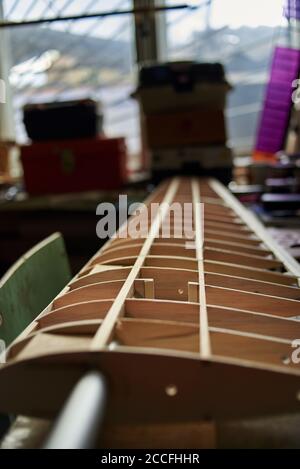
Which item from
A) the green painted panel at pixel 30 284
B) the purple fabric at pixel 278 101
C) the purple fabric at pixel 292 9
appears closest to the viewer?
the green painted panel at pixel 30 284

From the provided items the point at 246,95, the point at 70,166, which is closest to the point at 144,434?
the point at 70,166

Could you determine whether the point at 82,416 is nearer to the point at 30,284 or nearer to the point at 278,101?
the point at 30,284

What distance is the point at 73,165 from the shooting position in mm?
3668

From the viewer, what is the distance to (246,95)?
4578 mm

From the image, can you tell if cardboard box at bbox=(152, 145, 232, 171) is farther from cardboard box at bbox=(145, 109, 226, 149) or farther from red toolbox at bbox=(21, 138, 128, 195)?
red toolbox at bbox=(21, 138, 128, 195)

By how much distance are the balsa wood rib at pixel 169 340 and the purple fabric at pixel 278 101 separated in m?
2.74

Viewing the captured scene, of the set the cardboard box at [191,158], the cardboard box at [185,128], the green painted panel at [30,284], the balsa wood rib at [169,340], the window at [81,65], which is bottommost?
the green painted panel at [30,284]

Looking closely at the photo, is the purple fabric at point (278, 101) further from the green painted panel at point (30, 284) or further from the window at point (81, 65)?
the green painted panel at point (30, 284)

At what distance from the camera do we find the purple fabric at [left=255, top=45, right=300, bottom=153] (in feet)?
12.4

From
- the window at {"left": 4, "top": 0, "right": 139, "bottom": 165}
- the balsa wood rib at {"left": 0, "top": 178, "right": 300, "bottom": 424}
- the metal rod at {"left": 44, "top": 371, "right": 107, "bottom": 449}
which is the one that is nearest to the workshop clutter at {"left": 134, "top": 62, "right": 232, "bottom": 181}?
the window at {"left": 4, "top": 0, "right": 139, "bottom": 165}

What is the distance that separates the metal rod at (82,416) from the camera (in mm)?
496

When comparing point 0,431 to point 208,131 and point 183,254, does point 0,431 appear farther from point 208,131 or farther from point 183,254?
point 208,131

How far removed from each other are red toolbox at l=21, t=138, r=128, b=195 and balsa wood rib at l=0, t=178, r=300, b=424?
7.76ft

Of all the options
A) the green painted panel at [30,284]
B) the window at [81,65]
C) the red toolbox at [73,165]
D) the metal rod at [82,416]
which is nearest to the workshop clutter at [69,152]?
the red toolbox at [73,165]
